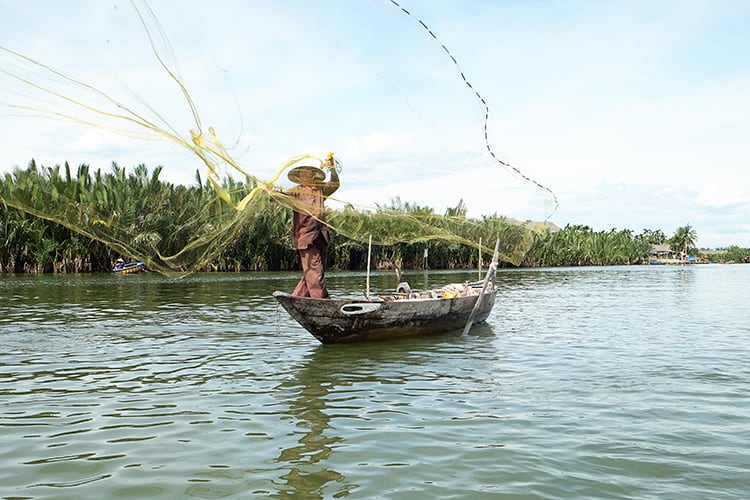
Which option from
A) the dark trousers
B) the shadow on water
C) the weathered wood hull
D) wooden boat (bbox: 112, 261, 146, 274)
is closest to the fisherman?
the dark trousers

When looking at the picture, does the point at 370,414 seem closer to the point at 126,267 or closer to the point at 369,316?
the point at 369,316

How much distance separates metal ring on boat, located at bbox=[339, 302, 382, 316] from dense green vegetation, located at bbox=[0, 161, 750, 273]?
1.23 metres

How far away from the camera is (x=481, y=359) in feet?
33.2

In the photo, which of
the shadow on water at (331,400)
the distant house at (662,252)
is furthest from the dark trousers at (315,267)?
the distant house at (662,252)

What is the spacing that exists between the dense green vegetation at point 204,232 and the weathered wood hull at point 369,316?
1207mm

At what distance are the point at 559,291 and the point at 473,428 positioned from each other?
21513 millimetres

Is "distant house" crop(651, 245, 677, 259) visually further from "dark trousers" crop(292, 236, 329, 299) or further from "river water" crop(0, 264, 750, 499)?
"dark trousers" crop(292, 236, 329, 299)

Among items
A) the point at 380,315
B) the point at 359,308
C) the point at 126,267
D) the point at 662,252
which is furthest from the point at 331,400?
the point at 662,252

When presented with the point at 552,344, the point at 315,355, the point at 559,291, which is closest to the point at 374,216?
the point at 315,355

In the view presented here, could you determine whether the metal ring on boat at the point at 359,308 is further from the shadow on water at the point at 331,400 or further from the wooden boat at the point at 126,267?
the wooden boat at the point at 126,267

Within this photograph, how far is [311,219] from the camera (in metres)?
10.4

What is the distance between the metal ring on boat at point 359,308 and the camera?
10516 mm

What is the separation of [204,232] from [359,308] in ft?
9.13

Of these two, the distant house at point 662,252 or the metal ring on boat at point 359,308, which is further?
the distant house at point 662,252
